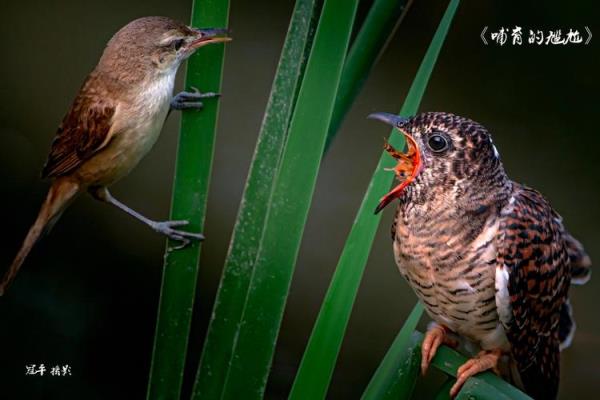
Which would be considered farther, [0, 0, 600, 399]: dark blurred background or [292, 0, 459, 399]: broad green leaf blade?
[0, 0, 600, 399]: dark blurred background

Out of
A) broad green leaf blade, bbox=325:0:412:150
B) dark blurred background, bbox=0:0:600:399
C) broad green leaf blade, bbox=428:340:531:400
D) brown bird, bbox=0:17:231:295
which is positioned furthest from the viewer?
dark blurred background, bbox=0:0:600:399

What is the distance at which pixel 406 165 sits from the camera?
3.12 ft

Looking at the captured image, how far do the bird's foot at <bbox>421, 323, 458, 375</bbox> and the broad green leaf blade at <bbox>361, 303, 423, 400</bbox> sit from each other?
3 cm

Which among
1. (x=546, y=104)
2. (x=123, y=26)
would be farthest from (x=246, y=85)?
(x=546, y=104)

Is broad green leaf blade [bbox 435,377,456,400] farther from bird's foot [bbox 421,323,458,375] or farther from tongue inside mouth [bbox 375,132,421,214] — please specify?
tongue inside mouth [bbox 375,132,421,214]

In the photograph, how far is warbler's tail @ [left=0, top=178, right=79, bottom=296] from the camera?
1089 mm

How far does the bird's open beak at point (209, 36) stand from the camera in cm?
93

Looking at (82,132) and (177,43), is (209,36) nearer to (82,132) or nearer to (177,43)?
(177,43)

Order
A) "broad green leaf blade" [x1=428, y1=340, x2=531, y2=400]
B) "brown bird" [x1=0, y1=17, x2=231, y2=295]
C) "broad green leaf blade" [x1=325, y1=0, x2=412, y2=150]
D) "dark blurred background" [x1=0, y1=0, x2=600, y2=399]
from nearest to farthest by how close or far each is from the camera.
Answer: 1. "broad green leaf blade" [x1=428, y1=340, x2=531, y2=400]
2. "broad green leaf blade" [x1=325, y1=0, x2=412, y2=150]
3. "brown bird" [x1=0, y1=17, x2=231, y2=295]
4. "dark blurred background" [x1=0, y1=0, x2=600, y2=399]

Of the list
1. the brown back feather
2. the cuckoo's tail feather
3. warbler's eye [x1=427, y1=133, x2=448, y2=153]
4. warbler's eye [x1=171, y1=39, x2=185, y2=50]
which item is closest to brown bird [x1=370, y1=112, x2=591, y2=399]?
warbler's eye [x1=427, y1=133, x2=448, y2=153]

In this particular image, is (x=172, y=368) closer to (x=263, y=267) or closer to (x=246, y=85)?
(x=263, y=267)

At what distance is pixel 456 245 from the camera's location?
96 centimetres

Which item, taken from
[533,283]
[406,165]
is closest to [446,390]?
[533,283]

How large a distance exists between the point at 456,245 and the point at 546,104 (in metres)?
0.46
